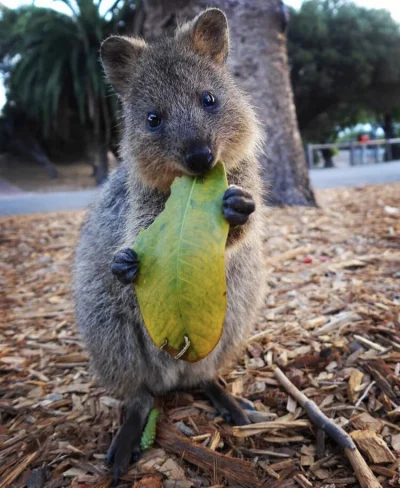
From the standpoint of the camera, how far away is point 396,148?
27969mm

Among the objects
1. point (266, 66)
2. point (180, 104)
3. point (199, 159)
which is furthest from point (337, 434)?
point (266, 66)

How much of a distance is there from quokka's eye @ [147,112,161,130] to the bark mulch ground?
5.34 feet

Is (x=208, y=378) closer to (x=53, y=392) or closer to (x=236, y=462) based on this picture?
(x=236, y=462)

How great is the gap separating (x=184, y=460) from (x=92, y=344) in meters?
0.87

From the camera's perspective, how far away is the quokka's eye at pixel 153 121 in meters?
2.39

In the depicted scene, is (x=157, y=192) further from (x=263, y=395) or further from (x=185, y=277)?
(x=263, y=395)

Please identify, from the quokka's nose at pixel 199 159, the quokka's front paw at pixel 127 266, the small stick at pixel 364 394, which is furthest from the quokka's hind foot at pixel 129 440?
the quokka's nose at pixel 199 159

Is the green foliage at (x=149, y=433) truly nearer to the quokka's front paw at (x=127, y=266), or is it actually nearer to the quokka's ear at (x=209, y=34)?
the quokka's front paw at (x=127, y=266)

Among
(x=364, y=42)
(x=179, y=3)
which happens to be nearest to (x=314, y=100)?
(x=364, y=42)

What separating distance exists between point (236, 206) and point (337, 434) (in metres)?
1.21

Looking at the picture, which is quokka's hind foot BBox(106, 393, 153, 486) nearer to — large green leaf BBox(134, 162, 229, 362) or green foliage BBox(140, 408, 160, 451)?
green foliage BBox(140, 408, 160, 451)

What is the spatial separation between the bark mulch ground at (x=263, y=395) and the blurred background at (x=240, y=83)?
1.19 m

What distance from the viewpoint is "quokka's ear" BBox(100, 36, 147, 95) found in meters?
2.72


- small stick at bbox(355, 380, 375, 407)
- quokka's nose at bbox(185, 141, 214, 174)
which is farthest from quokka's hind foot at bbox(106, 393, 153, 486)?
quokka's nose at bbox(185, 141, 214, 174)
